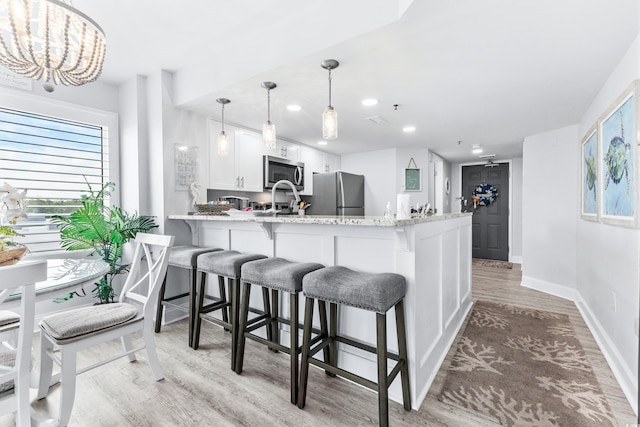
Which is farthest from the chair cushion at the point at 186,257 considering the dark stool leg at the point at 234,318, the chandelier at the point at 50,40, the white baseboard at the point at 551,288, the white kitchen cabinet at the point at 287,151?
the white baseboard at the point at 551,288

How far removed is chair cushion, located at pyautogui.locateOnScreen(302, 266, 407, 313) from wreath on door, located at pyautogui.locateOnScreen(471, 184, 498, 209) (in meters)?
5.83

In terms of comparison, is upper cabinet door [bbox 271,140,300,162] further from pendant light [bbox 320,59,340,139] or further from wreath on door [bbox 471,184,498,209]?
wreath on door [bbox 471,184,498,209]

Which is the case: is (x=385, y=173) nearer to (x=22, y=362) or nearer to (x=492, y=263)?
(x=492, y=263)

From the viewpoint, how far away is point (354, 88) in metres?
2.67

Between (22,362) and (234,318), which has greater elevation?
(22,362)

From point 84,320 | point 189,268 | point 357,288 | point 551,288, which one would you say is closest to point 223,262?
point 189,268

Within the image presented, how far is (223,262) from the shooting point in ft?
7.18

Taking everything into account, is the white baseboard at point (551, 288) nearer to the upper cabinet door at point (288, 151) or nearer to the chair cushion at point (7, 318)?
the upper cabinet door at point (288, 151)

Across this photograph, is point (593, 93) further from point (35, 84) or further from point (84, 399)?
point (35, 84)

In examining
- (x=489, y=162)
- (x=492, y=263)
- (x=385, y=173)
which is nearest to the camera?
(x=385, y=173)

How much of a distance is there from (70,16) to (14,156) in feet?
6.24

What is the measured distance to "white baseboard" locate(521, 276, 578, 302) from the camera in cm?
373

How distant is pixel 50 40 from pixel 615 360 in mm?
3898

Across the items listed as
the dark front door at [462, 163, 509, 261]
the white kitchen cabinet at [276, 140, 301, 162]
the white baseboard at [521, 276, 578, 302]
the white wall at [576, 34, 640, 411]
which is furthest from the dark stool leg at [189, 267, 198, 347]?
the dark front door at [462, 163, 509, 261]
